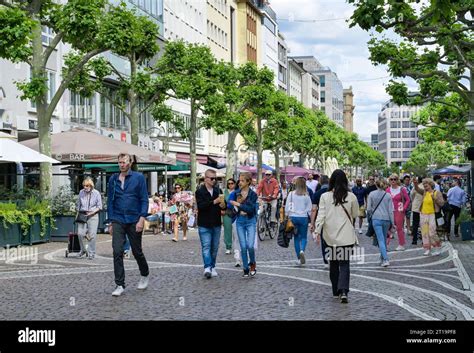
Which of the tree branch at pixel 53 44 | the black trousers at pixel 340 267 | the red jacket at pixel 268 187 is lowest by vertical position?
the black trousers at pixel 340 267

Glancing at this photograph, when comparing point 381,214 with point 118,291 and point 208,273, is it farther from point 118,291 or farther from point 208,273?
point 118,291

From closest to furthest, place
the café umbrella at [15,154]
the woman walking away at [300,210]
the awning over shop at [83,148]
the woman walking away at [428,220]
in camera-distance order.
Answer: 1. the woman walking away at [300,210]
2. the woman walking away at [428,220]
3. the café umbrella at [15,154]
4. the awning over shop at [83,148]

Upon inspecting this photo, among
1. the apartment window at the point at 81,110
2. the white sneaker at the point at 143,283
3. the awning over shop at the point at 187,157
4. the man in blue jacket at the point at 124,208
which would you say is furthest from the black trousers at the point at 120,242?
the awning over shop at the point at 187,157

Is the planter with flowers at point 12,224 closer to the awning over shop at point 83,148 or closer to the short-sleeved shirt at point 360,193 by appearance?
the awning over shop at point 83,148

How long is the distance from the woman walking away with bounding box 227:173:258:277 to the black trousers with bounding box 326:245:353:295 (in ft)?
10.2

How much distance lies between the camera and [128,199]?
12.0 m

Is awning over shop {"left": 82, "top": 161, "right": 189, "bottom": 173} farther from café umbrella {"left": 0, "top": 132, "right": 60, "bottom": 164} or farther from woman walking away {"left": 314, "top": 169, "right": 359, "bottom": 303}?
woman walking away {"left": 314, "top": 169, "right": 359, "bottom": 303}

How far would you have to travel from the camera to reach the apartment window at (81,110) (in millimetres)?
42500

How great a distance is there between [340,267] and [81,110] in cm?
3404

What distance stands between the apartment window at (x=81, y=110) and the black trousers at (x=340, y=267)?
31.8 metres

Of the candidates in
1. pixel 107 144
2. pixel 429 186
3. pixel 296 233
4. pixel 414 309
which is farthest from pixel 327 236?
pixel 107 144

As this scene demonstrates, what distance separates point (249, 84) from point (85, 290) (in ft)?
146

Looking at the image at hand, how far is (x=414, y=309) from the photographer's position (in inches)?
410
